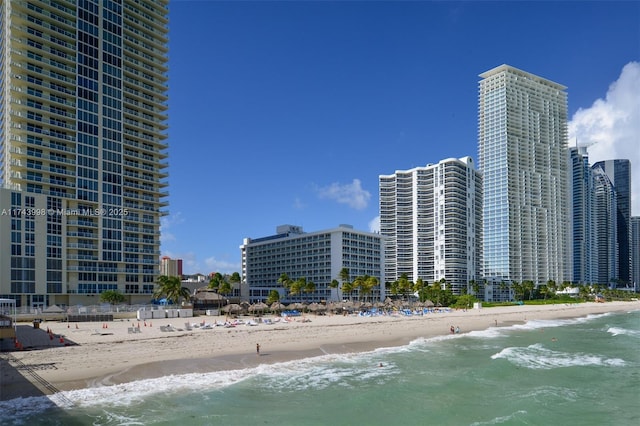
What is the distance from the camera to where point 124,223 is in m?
83.1

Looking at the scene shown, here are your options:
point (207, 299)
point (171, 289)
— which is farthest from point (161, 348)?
point (207, 299)

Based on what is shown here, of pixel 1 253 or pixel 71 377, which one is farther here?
pixel 1 253

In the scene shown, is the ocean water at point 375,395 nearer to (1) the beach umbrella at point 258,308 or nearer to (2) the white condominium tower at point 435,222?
(1) the beach umbrella at point 258,308

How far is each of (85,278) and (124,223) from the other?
12180mm

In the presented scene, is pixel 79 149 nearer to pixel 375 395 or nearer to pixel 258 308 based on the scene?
pixel 258 308

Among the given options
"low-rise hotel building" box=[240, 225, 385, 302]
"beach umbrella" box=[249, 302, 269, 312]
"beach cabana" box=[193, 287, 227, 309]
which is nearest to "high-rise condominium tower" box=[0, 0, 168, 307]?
"beach cabana" box=[193, 287, 227, 309]

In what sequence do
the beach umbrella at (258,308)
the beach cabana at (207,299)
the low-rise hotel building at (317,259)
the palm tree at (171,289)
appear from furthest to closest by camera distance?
1. the low-rise hotel building at (317,259)
2. the beach cabana at (207,299)
3. the beach umbrella at (258,308)
4. the palm tree at (171,289)

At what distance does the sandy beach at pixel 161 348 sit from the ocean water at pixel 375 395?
81.5 inches

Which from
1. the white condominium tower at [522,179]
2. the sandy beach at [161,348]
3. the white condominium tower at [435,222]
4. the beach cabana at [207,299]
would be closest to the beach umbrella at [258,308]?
the beach cabana at [207,299]

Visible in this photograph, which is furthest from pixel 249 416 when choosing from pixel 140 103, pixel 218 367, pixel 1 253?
pixel 140 103

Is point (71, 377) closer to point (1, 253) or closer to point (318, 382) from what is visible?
point (318, 382)

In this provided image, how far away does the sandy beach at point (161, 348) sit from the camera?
28359 millimetres

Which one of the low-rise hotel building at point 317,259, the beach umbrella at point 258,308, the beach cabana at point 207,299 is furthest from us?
the low-rise hotel building at point 317,259

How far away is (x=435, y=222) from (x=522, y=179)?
138 feet
